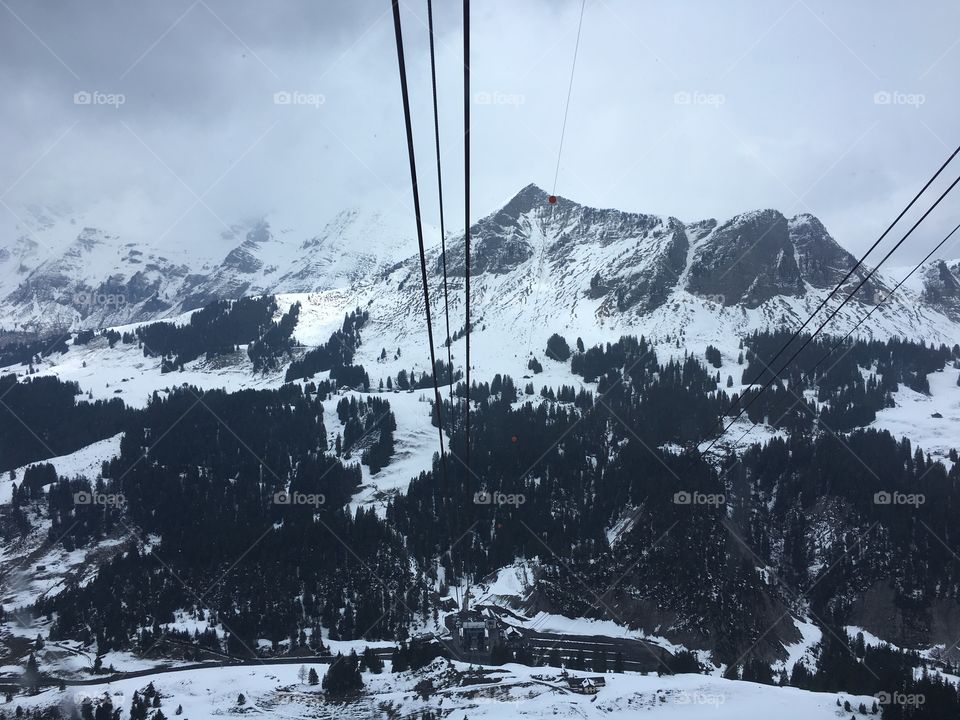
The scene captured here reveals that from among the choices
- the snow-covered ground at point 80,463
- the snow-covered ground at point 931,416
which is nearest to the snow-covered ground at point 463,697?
the snow-covered ground at point 80,463

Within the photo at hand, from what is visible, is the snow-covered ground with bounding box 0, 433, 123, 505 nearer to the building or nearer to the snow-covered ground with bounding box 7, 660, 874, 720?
the snow-covered ground with bounding box 7, 660, 874, 720

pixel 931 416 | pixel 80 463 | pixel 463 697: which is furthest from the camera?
pixel 80 463

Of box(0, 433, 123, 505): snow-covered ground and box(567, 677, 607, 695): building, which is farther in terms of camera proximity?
box(0, 433, 123, 505): snow-covered ground

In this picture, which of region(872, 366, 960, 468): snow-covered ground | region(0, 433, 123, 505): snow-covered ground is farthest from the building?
region(0, 433, 123, 505): snow-covered ground

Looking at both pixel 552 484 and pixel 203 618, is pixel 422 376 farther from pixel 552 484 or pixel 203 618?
pixel 203 618

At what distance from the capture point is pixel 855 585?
320ft

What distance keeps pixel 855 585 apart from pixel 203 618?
96343 mm

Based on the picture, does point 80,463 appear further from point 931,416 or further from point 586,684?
point 931,416

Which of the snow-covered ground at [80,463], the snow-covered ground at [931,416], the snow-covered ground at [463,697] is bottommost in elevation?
the snow-covered ground at [463,697]

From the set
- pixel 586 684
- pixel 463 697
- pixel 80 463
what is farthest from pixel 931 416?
pixel 80 463

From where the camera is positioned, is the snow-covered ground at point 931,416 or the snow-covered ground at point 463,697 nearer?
the snow-covered ground at point 463,697

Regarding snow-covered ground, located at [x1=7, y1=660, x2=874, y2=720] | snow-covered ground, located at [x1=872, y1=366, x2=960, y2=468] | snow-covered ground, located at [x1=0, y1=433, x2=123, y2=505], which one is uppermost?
snow-covered ground, located at [x1=872, y1=366, x2=960, y2=468]

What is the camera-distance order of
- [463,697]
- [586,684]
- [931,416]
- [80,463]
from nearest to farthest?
[586,684]
[463,697]
[931,416]
[80,463]

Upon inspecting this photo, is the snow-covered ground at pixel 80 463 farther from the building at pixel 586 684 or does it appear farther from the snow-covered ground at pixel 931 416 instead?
the snow-covered ground at pixel 931 416
